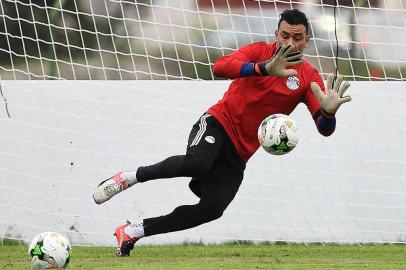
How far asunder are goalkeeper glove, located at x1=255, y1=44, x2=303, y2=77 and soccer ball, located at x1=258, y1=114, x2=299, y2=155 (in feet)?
1.22

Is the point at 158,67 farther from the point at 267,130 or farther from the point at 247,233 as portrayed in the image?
the point at 267,130

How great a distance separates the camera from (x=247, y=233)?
9969 mm

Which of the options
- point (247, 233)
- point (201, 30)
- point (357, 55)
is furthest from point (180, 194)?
point (357, 55)

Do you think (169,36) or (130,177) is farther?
(169,36)

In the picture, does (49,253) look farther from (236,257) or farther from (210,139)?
(236,257)

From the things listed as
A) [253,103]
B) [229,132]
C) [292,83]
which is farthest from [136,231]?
[292,83]

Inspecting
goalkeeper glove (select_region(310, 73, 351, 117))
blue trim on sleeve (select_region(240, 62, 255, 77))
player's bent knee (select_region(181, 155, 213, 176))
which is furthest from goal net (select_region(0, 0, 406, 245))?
goalkeeper glove (select_region(310, 73, 351, 117))

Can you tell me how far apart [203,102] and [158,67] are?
0.62m

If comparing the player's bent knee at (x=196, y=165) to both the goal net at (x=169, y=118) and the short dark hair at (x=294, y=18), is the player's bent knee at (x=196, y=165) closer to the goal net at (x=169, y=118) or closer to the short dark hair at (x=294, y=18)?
the short dark hair at (x=294, y=18)

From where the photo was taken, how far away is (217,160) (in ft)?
26.1

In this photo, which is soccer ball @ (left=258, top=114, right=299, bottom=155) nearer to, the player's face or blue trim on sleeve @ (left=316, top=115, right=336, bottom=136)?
blue trim on sleeve @ (left=316, top=115, right=336, bottom=136)

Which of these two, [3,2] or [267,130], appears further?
[3,2]

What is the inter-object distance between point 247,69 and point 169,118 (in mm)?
2599

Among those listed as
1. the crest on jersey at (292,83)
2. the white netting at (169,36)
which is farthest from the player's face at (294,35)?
the white netting at (169,36)
